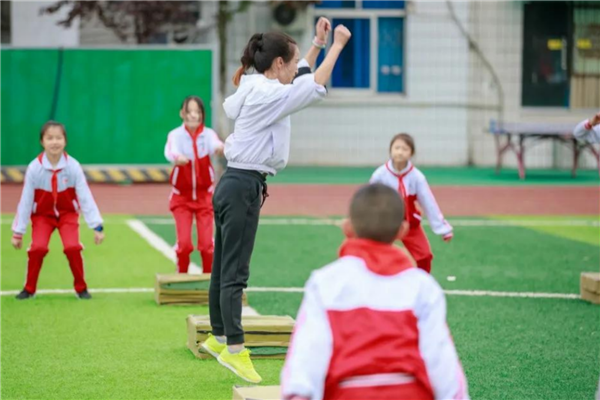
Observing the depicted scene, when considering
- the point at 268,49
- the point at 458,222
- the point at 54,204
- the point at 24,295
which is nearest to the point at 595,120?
the point at 268,49

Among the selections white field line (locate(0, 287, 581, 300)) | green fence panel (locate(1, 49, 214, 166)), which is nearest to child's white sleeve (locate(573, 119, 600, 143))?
white field line (locate(0, 287, 581, 300))

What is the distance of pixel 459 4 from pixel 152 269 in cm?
1853

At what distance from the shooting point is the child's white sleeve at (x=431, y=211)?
32.2 feet

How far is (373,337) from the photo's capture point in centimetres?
409

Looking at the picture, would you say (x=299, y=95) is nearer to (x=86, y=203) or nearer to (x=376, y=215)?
(x=376, y=215)

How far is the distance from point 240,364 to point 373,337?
284 cm

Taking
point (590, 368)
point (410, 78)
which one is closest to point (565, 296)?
point (590, 368)

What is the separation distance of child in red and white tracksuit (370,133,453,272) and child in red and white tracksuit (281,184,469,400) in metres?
A: 5.68

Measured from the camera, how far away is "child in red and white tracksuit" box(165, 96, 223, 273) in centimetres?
1068

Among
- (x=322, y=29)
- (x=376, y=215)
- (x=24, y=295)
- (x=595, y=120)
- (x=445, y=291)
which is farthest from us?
(x=445, y=291)

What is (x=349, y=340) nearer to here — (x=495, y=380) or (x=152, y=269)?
(x=495, y=380)

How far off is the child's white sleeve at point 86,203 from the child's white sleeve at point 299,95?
377 cm

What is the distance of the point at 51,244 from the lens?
14.4 metres

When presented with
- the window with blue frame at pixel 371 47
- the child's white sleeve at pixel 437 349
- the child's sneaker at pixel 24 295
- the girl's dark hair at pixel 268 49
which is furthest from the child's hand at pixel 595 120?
the window with blue frame at pixel 371 47
